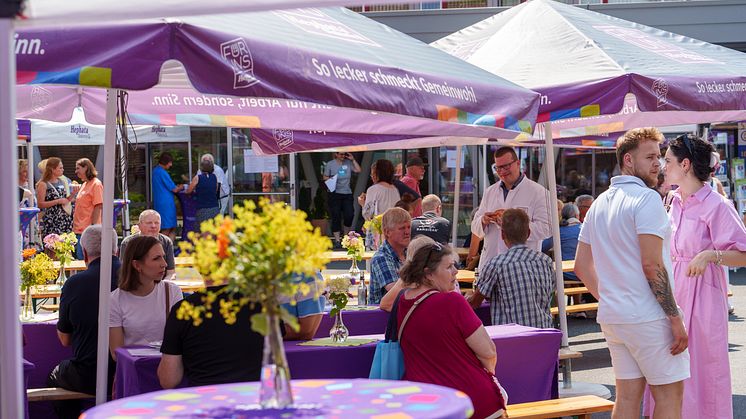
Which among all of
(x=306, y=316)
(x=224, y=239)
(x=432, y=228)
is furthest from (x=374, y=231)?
(x=224, y=239)

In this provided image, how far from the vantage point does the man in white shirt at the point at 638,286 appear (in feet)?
17.2

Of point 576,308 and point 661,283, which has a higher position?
point 661,283

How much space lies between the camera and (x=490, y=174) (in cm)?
2175

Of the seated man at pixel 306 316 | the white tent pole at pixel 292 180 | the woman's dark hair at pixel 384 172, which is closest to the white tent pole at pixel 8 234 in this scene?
the seated man at pixel 306 316

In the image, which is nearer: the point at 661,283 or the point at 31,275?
the point at 661,283

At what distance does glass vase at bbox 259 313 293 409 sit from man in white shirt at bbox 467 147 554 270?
228 inches

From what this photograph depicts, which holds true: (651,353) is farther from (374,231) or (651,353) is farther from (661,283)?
(374,231)

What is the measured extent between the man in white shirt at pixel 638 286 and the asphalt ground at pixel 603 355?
7.44ft

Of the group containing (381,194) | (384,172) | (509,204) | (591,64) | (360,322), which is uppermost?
(591,64)

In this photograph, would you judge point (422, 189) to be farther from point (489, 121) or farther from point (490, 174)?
point (489, 121)

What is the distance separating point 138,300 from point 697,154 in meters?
3.23

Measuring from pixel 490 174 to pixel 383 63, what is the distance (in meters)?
16.6

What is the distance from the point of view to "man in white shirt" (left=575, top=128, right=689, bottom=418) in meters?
5.25

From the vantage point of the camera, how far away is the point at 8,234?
113 inches
